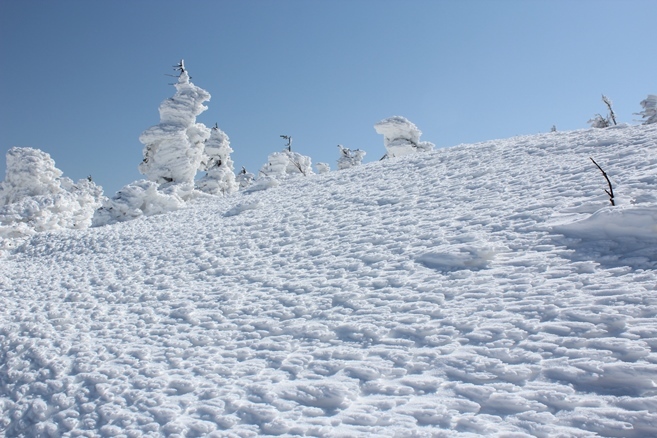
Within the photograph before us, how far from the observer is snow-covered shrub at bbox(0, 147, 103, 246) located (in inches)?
950

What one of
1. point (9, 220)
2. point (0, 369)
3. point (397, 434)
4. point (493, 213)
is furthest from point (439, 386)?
point (9, 220)

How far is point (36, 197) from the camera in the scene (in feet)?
83.4

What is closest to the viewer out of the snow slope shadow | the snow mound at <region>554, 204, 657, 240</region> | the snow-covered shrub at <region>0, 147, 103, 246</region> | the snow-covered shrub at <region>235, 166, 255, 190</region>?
the snow slope shadow

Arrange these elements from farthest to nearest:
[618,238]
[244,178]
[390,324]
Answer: [244,178]
[618,238]
[390,324]

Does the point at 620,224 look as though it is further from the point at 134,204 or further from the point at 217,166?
the point at 217,166

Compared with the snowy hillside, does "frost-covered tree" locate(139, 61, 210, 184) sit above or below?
above

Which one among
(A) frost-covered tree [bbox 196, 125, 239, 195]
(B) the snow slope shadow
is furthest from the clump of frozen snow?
(B) the snow slope shadow

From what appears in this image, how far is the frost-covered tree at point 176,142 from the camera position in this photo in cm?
2738

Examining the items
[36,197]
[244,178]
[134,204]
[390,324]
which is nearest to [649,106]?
[390,324]

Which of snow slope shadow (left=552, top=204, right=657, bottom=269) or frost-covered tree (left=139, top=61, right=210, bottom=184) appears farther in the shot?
frost-covered tree (left=139, top=61, right=210, bottom=184)

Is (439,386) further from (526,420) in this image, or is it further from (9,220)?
(9,220)

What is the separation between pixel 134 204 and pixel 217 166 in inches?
538

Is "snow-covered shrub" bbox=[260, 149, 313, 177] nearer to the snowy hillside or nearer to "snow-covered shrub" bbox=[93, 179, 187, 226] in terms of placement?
"snow-covered shrub" bbox=[93, 179, 187, 226]

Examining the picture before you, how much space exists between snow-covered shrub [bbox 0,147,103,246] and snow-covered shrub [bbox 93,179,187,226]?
17.6 feet
